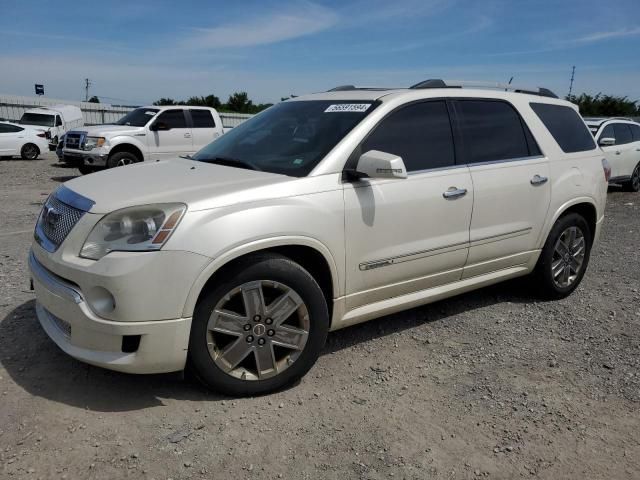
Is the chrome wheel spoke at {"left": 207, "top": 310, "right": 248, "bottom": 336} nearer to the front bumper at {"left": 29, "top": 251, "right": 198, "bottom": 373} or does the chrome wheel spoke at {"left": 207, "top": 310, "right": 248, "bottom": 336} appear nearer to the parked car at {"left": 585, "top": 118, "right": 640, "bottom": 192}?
the front bumper at {"left": 29, "top": 251, "right": 198, "bottom": 373}

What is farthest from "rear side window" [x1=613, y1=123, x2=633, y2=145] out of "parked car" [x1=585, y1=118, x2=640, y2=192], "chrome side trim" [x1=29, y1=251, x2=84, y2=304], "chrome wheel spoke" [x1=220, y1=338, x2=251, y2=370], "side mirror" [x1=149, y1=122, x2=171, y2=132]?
"chrome side trim" [x1=29, y1=251, x2=84, y2=304]

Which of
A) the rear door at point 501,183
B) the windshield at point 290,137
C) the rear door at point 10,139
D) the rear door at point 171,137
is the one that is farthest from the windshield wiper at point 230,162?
the rear door at point 10,139

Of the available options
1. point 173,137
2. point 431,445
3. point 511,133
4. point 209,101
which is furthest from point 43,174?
point 209,101

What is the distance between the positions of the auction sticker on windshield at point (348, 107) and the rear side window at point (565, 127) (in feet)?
5.87

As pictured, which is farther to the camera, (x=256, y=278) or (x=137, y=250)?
(x=256, y=278)

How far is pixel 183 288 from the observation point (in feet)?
9.05

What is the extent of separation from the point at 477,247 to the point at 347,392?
151 cm

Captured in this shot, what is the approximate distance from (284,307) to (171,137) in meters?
10.9

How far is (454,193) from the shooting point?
12.4ft

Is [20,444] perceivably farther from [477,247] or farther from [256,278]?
[477,247]

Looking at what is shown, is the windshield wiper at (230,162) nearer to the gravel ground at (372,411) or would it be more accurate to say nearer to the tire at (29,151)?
the gravel ground at (372,411)

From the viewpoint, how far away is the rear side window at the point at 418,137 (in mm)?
3602

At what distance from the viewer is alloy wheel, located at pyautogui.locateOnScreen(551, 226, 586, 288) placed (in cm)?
475

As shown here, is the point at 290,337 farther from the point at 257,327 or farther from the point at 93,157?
the point at 93,157
